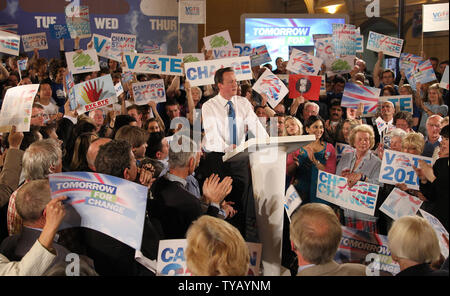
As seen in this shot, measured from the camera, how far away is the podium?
244 cm

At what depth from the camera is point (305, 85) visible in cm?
581

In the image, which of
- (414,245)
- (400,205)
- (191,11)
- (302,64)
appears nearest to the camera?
(414,245)

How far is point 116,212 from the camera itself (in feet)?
6.93

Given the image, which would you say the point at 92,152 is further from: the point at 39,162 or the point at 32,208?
the point at 32,208

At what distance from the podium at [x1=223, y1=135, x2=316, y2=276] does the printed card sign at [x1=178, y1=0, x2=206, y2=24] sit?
13.8 feet

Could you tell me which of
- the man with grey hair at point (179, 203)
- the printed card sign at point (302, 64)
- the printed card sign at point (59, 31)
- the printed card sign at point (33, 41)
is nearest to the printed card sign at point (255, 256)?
the man with grey hair at point (179, 203)

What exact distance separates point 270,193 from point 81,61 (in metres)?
3.81

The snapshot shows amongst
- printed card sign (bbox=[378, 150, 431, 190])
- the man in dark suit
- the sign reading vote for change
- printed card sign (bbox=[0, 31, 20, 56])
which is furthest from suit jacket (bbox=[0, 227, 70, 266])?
printed card sign (bbox=[0, 31, 20, 56])

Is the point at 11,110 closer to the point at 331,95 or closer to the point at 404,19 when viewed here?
the point at 331,95

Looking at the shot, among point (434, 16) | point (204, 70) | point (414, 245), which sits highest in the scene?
point (434, 16)

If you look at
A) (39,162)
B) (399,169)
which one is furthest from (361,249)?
(39,162)

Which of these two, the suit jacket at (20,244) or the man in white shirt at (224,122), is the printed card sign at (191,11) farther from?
the suit jacket at (20,244)

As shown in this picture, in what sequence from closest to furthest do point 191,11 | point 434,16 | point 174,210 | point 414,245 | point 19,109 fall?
1. point 414,245
2. point 174,210
3. point 19,109
4. point 434,16
5. point 191,11

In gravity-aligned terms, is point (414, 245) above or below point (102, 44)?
below
